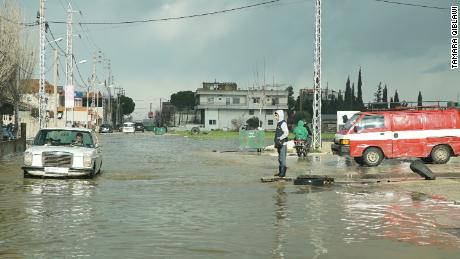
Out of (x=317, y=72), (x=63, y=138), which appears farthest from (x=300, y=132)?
(x=63, y=138)

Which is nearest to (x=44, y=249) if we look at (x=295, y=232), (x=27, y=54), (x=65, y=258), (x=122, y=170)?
(x=65, y=258)

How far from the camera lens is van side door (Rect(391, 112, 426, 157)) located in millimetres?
24484

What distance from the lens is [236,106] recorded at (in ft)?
434

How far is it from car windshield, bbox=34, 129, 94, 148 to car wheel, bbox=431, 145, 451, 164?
13088mm

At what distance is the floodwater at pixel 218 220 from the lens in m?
8.12

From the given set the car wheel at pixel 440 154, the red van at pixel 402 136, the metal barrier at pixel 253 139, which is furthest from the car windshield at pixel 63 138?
the metal barrier at pixel 253 139

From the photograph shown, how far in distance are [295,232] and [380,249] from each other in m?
1.62

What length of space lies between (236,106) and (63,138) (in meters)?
112

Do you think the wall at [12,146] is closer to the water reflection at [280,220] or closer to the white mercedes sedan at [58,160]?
the white mercedes sedan at [58,160]

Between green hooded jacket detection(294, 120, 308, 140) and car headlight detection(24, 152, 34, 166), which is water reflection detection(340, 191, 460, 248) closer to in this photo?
car headlight detection(24, 152, 34, 166)

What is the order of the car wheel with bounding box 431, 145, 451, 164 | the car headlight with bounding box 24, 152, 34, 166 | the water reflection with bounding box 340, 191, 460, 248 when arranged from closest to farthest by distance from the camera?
the water reflection with bounding box 340, 191, 460, 248, the car headlight with bounding box 24, 152, 34, 166, the car wheel with bounding box 431, 145, 451, 164

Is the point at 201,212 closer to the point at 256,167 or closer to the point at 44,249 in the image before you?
the point at 44,249

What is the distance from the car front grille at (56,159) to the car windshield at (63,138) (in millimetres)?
1155

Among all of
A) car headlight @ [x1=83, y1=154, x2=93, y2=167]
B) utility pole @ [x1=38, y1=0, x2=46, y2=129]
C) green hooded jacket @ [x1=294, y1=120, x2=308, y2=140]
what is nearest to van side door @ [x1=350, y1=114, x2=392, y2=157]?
green hooded jacket @ [x1=294, y1=120, x2=308, y2=140]
